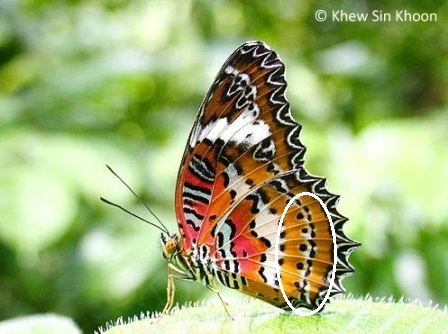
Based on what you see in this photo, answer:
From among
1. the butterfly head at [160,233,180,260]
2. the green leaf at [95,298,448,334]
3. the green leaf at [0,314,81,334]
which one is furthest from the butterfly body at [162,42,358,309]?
the green leaf at [0,314,81,334]

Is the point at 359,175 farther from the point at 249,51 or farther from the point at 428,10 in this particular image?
the point at 428,10

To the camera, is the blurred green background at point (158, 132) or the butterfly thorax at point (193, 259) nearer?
the butterfly thorax at point (193, 259)

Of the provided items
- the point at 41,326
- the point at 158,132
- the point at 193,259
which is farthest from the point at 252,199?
the point at 158,132

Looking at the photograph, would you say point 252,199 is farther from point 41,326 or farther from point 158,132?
point 158,132

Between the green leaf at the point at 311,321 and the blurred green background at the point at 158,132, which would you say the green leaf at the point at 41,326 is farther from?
the blurred green background at the point at 158,132

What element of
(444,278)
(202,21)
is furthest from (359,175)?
(202,21)

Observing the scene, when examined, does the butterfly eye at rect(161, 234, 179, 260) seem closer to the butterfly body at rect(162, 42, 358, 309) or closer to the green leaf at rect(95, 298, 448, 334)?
the butterfly body at rect(162, 42, 358, 309)

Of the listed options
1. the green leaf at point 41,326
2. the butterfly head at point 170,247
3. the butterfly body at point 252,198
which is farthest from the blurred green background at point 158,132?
the green leaf at point 41,326

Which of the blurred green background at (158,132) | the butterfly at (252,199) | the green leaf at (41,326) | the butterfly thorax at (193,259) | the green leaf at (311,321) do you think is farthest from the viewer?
the blurred green background at (158,132)
